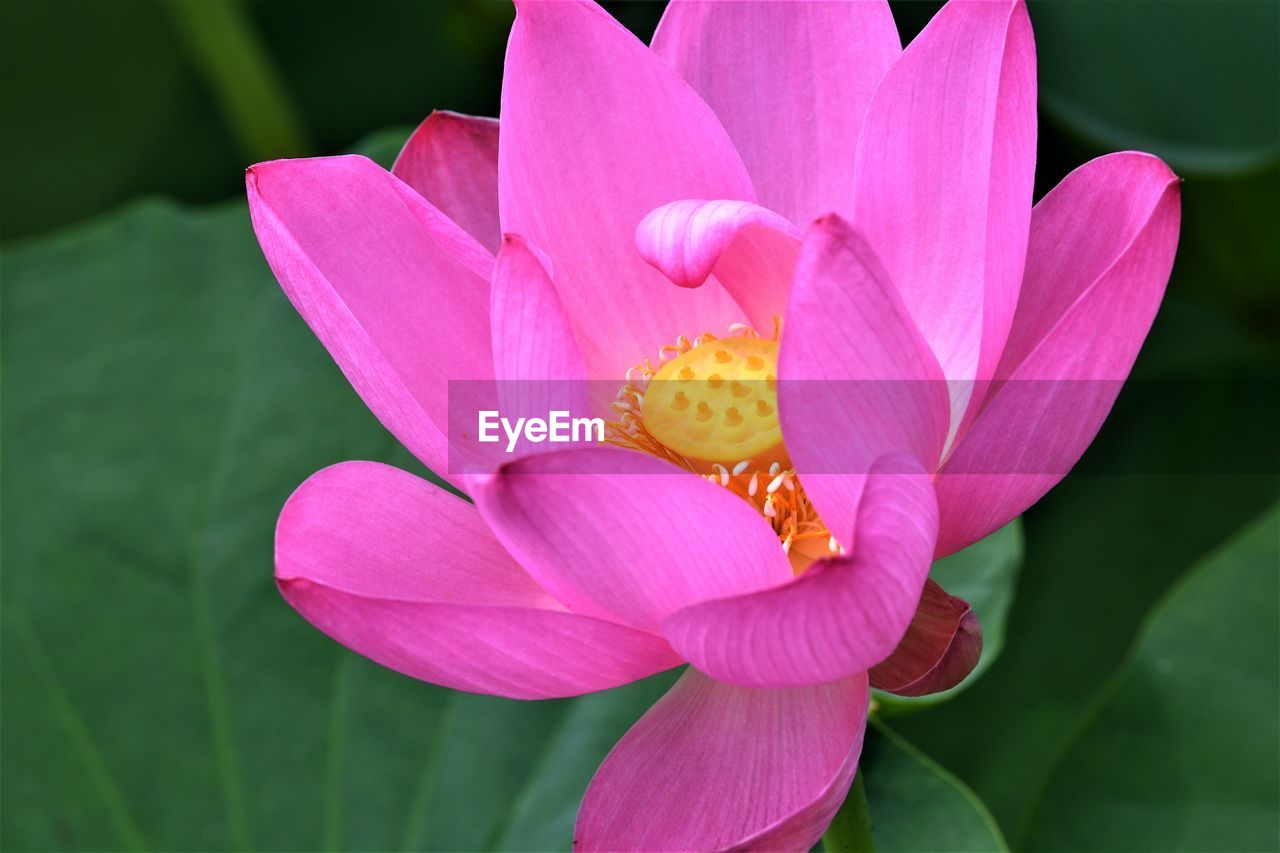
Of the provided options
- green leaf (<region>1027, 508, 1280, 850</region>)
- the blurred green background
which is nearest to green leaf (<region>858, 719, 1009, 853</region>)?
the blurred green background

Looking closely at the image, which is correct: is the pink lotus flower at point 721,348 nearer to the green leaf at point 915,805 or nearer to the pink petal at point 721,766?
the pink petal at point 721,766

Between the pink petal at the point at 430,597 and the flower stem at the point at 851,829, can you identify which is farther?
the flower stem at the point at 851,829

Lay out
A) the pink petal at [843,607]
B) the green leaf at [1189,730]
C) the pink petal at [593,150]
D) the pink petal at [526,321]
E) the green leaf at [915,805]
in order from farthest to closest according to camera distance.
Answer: the green leaf at [1189,730] < the green leaf at [915,805] < the pink petal at [593,150] < the pink petal at [526,321] < the pink petal at [843,607]

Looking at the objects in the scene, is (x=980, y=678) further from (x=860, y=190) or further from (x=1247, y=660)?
(x=860, y=190)

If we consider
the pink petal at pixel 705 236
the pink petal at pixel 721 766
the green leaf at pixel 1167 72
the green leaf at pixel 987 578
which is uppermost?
the pink petal at pixel 705 236

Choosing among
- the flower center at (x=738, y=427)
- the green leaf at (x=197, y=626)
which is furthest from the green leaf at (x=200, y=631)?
the flower center at (x=738, y=427)

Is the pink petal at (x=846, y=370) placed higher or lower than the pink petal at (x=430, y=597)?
higher

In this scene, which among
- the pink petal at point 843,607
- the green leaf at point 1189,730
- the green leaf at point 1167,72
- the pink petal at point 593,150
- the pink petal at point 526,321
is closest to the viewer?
the pink petal at point 843,607

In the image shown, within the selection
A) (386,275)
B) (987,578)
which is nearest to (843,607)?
(386,275)

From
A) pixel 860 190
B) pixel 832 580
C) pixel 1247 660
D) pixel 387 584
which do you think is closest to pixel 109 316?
pixel 387 584
